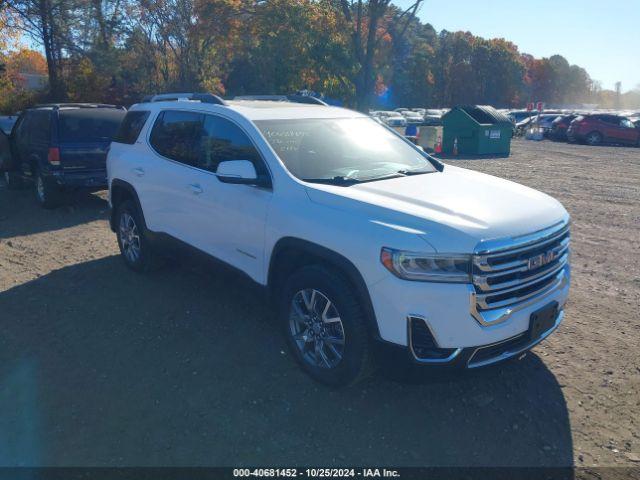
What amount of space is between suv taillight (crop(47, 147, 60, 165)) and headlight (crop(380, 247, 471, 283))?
24.5 feet

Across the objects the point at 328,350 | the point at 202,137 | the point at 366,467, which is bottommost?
the point at 366,467

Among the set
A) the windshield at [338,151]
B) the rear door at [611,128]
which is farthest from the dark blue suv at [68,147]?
the rear door at [611,128]

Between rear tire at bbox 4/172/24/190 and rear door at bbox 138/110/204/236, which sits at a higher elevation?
rear door at bbox 138/110/204/236

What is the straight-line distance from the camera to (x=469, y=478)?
2916mm

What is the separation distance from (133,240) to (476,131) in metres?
16.2

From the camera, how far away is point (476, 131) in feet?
64.3

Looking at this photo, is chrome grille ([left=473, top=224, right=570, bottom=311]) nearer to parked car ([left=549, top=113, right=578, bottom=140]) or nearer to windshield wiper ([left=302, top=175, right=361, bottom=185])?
windshield wiper ([left=302, top=175, right=361, bottom=185])

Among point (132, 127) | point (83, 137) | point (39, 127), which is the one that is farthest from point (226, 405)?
point (39, 127)

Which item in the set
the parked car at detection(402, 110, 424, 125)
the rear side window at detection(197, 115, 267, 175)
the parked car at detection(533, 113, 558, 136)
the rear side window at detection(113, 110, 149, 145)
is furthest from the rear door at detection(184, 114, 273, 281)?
the parked car at detection(402, 110, 424, 125)

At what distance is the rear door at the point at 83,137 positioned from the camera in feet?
29.0

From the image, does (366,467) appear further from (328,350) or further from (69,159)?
(69,159)

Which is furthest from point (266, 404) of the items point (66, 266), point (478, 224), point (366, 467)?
point (66, 266)

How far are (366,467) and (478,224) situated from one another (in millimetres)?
1530

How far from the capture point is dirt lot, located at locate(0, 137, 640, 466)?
3133mm
